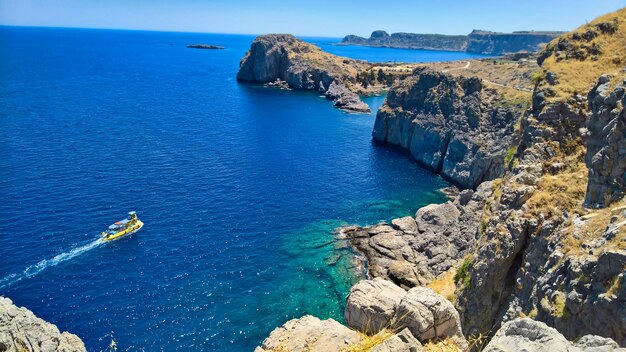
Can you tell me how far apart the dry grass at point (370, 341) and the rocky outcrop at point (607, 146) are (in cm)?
2123

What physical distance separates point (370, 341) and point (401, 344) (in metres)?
2.04

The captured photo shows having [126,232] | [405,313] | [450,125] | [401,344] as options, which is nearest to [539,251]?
[405,313]

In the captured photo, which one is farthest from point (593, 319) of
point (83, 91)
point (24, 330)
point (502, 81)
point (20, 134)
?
point (83, 91)

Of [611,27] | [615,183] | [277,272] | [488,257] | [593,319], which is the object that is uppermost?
[611,27]

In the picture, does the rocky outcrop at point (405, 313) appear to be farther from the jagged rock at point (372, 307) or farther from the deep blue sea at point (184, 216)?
the deep blue sea at point (184, 216)

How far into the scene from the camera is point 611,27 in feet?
148

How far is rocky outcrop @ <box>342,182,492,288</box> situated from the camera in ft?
208

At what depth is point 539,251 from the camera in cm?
3394

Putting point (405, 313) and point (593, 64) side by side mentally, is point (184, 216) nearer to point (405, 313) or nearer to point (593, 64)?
point (593, 64)

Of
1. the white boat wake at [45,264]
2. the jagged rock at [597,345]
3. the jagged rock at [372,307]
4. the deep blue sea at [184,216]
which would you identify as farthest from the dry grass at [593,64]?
the white boat wake at [45,264]

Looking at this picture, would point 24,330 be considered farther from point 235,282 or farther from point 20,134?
point 20,134

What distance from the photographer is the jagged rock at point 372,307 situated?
20.5 metres

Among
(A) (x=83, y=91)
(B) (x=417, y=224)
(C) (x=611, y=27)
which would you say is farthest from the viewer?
(A) (x=83, y=91)

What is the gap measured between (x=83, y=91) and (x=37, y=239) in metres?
132
